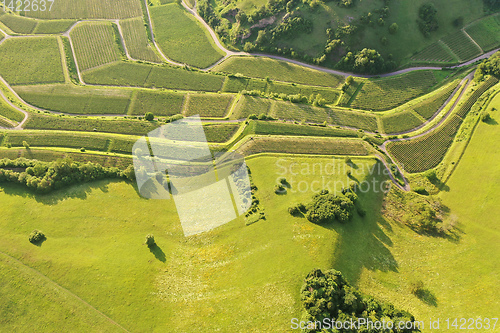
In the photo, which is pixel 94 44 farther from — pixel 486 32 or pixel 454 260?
pixel 486 32

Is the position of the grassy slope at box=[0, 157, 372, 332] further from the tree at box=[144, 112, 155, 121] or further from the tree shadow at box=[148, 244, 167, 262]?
the tree at box=[144, 112, 155, 121]

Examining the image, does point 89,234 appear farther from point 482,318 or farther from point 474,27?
point 474,27

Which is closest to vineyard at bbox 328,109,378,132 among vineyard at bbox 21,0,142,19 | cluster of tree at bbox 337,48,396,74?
cluster of tree at bbox 337,48,396,74

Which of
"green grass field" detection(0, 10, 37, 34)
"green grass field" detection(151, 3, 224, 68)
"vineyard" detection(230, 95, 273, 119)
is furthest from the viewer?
"green grass field" detection(0, 10, 37, 34)

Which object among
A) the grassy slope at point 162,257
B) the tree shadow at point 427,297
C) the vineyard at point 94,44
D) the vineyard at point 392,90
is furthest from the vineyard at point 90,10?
the tree shadow at point 427,297

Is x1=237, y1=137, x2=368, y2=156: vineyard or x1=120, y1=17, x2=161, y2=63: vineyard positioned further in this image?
x1=120, y1=17, x2=161, y2=63: vineyard

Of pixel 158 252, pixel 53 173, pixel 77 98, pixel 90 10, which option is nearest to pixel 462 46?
pixel 158 252
